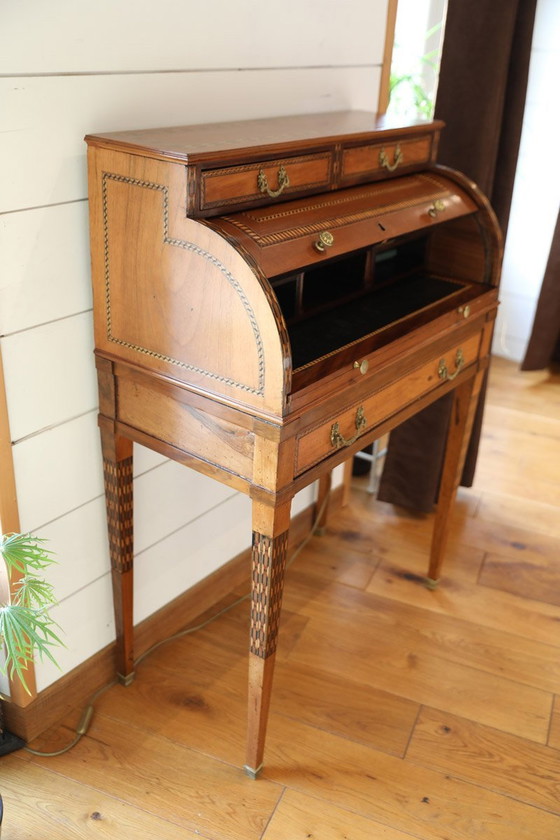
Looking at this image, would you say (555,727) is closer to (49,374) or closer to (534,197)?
(49,374)

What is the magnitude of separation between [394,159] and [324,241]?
443 mm

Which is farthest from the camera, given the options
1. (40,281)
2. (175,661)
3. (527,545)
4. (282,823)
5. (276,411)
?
(527,545)

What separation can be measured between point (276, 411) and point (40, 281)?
496 millimetres

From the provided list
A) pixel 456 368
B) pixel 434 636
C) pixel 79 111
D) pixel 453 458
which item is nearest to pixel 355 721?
pixel 434 636

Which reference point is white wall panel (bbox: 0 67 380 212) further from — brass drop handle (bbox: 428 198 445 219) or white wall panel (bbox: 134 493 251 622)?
white wall panel (bbox: 134 493 251 622)

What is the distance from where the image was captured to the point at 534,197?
3.60 metres

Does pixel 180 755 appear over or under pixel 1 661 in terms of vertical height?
under

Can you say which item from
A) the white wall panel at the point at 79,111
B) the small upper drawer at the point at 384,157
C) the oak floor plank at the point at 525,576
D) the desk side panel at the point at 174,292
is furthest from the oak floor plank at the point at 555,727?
the white wall panel at the point at 79,111

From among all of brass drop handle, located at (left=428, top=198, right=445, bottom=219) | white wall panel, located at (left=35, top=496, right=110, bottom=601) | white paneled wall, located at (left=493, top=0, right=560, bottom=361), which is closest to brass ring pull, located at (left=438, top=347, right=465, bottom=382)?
brass drop handle, located at (left=428, top=198, right=445, bottom=219)

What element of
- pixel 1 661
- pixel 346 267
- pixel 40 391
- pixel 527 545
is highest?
pixel 346 267

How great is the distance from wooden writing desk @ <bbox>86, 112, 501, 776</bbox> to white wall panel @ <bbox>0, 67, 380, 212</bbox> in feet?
0.17

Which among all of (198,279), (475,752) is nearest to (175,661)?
(475,752)

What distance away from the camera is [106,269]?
150 centimetres

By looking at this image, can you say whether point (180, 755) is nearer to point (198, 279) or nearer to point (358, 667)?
point (358, 667)
